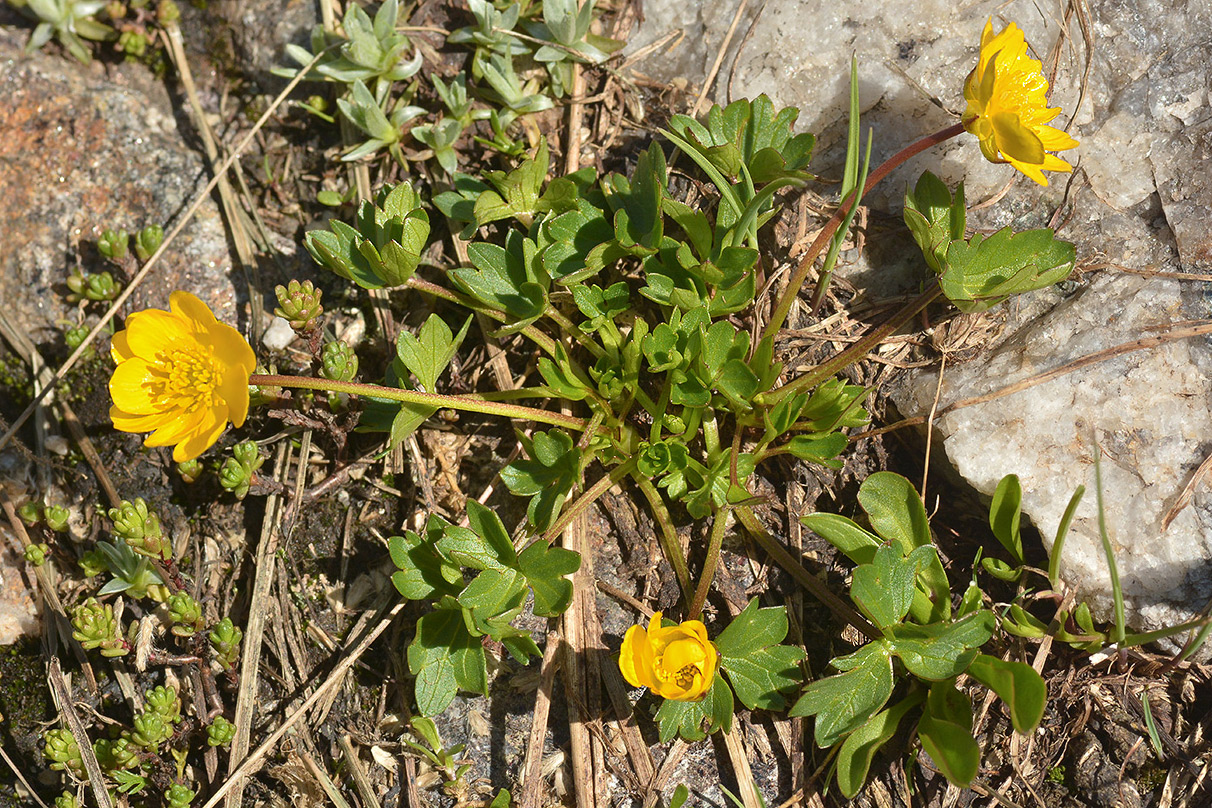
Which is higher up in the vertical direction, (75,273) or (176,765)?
(75,273)

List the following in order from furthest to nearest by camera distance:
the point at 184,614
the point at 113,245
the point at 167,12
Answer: the point at 167,12 < the point at 113,245 < the point at 184,614

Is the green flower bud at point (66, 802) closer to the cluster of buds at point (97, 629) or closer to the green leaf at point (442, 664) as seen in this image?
the cluster of buds at point (97, 629)

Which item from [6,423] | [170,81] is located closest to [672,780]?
[6,423]

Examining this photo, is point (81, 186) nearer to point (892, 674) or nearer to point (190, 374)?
point (190, 374)

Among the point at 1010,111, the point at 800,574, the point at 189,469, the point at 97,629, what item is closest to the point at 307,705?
the point at 97,629

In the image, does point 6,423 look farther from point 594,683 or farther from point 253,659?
point 594,683

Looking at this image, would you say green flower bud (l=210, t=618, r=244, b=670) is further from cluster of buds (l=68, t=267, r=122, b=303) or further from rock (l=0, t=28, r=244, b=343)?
cluster of buds (l=68, t=267, r=122, b=303)

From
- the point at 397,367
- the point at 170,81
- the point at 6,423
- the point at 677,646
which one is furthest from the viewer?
the point at 170,81
